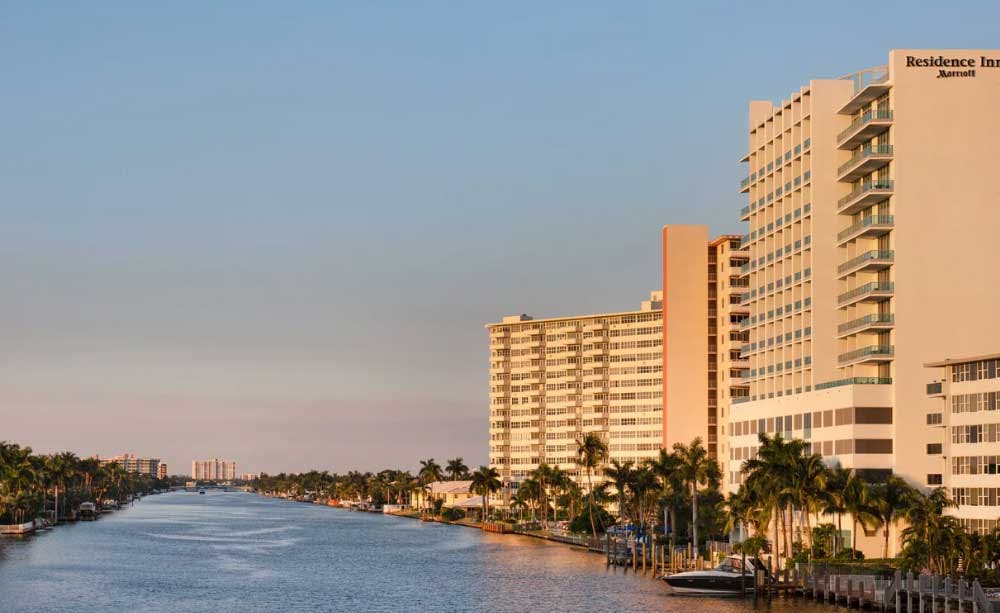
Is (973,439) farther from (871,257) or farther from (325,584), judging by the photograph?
(325,584)

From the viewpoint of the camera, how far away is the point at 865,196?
147 meters

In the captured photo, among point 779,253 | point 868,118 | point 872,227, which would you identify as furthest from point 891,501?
point 779,253

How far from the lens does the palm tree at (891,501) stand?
130875 mm

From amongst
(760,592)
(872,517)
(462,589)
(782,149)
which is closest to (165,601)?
(462,589)

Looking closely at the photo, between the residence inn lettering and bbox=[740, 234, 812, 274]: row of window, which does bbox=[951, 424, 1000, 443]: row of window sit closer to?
bbox=[740, 234, 812, 274]: row of window

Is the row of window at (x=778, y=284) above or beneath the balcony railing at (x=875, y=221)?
beneath

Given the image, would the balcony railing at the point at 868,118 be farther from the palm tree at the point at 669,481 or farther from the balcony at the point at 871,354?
the palm tree at the point at 669,481

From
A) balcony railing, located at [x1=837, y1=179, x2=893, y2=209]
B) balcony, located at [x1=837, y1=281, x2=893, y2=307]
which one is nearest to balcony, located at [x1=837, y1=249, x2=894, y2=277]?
balcony, located at [x1=837, y1=281, x2=893, y2=307]

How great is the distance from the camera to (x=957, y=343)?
142500mm

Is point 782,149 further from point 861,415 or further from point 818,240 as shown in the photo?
point 861,415

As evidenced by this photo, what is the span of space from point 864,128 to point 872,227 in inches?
433

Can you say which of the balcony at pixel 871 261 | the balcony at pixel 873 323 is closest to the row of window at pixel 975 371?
the balcony at pixel 873 323

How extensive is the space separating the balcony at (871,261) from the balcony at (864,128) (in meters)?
13.3

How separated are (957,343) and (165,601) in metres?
85.0
